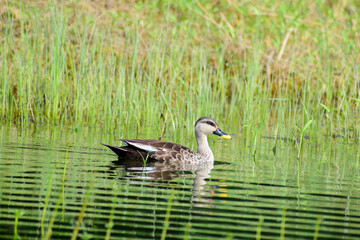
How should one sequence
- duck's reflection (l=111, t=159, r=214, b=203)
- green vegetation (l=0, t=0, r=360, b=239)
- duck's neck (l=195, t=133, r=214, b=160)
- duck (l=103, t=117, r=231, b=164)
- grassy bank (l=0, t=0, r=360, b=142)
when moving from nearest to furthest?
1. green vegetation (l=0, t=0, r=360, b=239)
2. duck's reflection (l=111, t=159, r=214, b=203)
3. duck (l=103, t=117, r=231, b=164)
4. duck's neck (l=195, t=133, r=214, b=160)
5. grassy bank (l=0, t=0, r=360, b=142)

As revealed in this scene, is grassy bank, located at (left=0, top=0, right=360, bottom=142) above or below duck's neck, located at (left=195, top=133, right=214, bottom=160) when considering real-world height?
above

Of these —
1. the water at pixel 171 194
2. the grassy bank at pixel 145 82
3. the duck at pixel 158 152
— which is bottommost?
the water at pixel 171 194

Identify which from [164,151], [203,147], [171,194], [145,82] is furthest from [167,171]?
[145,82]

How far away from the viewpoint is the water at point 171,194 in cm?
477

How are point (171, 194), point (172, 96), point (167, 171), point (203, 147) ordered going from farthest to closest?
1. point (172, 96)
2. point (203, 147)
3. point (167, 171)
4. point (171, 194)

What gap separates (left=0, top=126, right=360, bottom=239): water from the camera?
4773mm

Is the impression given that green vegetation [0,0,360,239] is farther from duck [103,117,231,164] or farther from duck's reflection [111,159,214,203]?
duck [103,117,231,164]

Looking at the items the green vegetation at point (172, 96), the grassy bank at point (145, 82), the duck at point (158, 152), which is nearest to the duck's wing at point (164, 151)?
the duck at point (158, 152)

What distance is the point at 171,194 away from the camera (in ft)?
18.5

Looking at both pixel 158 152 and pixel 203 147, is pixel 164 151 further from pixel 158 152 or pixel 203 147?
pixel 203 147

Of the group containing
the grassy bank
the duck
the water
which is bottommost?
the water

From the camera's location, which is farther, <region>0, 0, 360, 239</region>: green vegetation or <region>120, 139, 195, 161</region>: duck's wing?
<region>120, 139, 195, 161</region>: duck's wing

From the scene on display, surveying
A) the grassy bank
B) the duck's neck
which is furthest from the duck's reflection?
the grassy bank

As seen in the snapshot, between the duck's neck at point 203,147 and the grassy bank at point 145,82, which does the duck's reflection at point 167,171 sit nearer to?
the duck's neck at point 203,147
